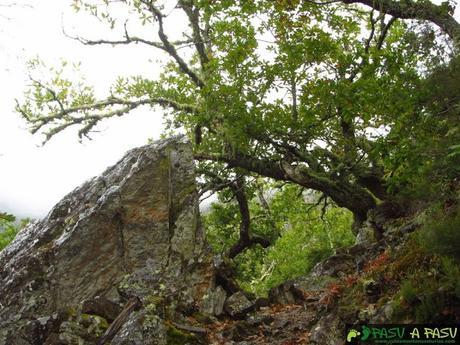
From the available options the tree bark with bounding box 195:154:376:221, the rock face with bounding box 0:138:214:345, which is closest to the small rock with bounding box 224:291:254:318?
the rock face with bounding box 0:138:214:345

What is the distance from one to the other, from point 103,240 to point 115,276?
99cm

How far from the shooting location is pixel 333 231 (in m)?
26.1

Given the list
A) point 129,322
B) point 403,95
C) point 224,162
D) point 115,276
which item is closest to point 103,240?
point 115,276

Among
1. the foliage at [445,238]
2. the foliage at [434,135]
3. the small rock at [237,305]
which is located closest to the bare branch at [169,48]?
the small rock at [237,305]

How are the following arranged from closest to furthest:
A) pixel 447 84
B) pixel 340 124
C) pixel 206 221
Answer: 1. pixel 447 84
2. pixel 340 124
3. pixel 206 221

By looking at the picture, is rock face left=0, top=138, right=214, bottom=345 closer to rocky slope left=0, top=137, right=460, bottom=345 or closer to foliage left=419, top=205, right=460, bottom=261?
rocky slope left=0, top=137, right=460, bottom=345

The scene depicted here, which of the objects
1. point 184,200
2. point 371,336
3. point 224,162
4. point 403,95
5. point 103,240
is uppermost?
point 224,162

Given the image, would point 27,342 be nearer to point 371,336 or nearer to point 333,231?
point 371,336

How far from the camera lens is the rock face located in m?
8.98

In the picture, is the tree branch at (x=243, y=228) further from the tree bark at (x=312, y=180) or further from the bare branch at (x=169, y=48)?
the bare branch at (x=169, y=48)

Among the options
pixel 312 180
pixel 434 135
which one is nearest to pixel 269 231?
pixel 312 180

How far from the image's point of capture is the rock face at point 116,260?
8.98m

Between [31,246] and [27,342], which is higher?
[31,246]

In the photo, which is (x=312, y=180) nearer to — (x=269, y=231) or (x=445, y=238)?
(x=269, y=231)
